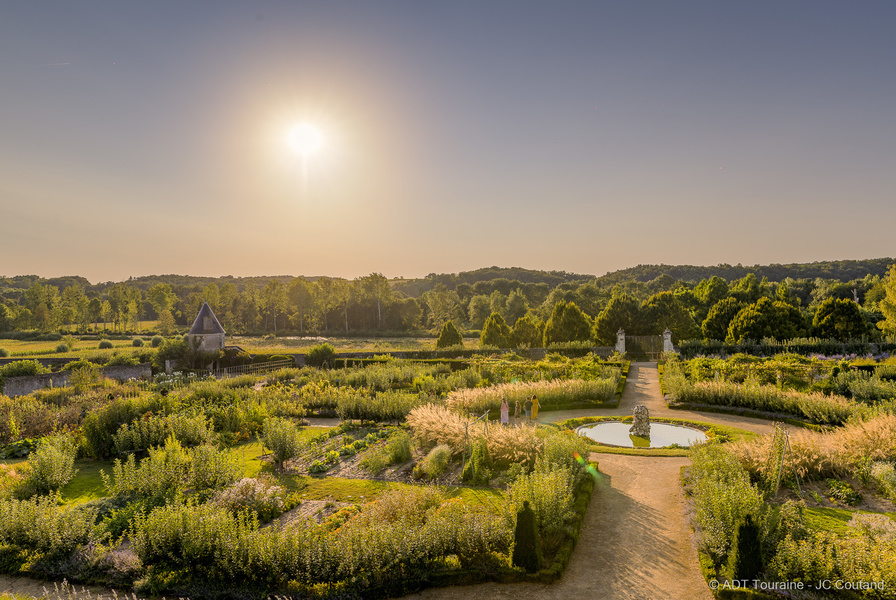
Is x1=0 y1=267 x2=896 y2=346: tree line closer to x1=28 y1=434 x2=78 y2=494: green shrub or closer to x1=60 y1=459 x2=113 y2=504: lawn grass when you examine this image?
x1=60 y1=459 x2=113 y2=504: lawn grass

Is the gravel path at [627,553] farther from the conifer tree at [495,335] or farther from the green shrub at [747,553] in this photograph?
the conifer tree at [495,335]

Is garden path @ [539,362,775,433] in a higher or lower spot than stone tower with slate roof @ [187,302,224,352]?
lower

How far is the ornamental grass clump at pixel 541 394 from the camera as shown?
14.0m

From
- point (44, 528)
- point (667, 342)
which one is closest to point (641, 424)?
point (44, 528)

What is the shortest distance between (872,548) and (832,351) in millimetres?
23495

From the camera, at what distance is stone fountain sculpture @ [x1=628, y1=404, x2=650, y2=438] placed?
11812mm

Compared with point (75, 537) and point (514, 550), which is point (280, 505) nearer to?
point (75, 537)

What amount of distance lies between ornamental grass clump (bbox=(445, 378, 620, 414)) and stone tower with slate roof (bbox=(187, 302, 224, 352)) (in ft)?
68.8

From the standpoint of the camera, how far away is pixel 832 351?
76.2 feet

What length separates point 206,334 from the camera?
30.1 metres

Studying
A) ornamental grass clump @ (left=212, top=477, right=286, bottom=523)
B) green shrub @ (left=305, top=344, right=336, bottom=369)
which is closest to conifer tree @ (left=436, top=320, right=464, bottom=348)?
green shrub @ (left=305, top=344, right=336, bottom=369)

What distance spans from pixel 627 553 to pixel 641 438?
6179 mm

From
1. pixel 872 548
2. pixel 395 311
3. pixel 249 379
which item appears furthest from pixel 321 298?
pixel 872 548

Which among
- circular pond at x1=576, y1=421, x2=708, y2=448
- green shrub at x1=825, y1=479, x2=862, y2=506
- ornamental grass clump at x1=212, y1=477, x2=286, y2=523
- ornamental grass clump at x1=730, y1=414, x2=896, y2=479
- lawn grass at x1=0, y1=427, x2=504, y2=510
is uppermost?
ornamental grass clump at x1=730, y1=414, x2=896, y2=479
